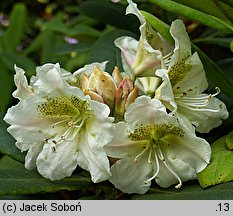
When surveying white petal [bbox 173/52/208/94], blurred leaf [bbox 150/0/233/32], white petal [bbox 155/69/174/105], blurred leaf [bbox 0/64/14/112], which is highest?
blurred leaf [bbox 150/0/233/32]

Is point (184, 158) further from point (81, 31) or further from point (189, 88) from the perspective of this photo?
point (81, 31)

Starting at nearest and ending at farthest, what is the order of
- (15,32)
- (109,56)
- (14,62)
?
(109,56) → (14,62) → (15,32)

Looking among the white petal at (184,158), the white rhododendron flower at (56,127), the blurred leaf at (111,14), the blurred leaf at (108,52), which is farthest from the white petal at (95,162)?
the blurred leaf at (111,14)

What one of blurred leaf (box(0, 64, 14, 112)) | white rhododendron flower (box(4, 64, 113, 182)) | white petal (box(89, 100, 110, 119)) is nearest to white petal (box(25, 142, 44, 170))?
white rhododendron flower (box(4, 64, 113, 182))

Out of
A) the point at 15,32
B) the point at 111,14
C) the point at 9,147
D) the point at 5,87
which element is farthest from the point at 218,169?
the point at 15,32

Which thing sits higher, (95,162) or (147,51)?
(147,51)

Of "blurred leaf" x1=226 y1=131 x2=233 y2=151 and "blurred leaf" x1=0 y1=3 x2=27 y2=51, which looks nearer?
"blurred leaf" x1=226 y1=131 x2=233 y2=151

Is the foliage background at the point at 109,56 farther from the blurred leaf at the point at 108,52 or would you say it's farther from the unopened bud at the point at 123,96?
the unopened bud at the point at 123,96

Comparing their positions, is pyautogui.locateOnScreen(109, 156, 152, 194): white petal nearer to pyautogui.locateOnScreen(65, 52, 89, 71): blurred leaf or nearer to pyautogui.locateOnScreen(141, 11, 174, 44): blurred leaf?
pyautogui.locateOnScreen(141, 11, 174, 44): blurred leaf
